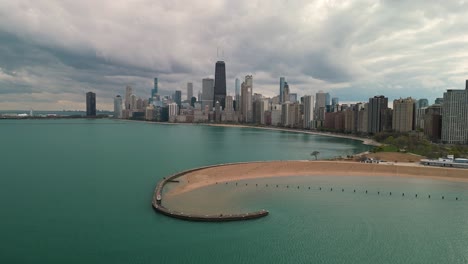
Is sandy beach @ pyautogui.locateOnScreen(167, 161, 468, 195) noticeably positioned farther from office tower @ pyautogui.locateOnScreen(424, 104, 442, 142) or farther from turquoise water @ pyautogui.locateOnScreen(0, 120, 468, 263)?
office tower @ pyautogui.locateOnScreen(424, 104, 442, 142)

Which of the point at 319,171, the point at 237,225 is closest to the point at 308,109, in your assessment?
the point at 319,171

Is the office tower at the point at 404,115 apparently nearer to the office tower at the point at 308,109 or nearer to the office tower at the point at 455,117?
the office tower at the point at 455,117

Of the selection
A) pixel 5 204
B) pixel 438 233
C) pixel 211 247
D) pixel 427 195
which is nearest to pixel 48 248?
pixel 211 247

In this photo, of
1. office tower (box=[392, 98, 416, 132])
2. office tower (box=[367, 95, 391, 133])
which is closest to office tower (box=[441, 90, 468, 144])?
office tower (box=[392, 98, 416, 132])

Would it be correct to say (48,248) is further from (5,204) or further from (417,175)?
(417,175)

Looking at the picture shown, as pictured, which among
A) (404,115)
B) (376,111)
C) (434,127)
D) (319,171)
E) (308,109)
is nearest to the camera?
(319,171)

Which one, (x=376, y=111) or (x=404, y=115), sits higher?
(x=376, y=111)

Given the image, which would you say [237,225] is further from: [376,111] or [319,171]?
[376,111]
